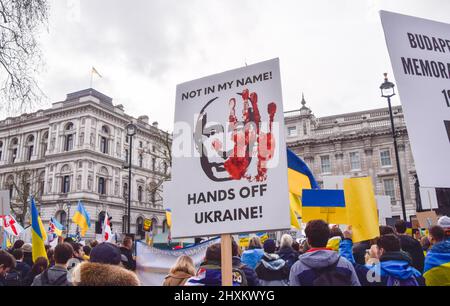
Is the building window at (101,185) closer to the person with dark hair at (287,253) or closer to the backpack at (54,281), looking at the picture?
the person with dark hair at (287,253)

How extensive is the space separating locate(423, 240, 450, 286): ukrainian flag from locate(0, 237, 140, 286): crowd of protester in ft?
9.96

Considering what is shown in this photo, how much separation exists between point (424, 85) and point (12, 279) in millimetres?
5208

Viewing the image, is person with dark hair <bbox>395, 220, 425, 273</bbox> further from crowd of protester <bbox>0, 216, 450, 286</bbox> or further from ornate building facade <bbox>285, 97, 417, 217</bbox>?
ornate building facade <bbox>285, 97, 417, 217</bbox>

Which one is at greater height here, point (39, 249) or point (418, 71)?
point (418, 71)

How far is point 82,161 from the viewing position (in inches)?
1964

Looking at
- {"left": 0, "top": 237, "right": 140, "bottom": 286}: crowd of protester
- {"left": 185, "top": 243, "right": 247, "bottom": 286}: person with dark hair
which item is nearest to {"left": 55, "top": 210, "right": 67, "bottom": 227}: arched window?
{"left": 0, "top": 237, "right": 140, "bottom": 286}: crowd of protester

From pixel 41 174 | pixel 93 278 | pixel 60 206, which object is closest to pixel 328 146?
pixel 60 206

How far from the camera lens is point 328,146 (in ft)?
149

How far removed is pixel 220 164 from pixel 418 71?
1.71 meters

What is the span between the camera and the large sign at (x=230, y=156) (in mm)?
2996

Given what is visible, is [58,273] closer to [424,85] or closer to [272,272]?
[272,272]

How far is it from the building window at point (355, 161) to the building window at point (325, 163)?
2574 mm
